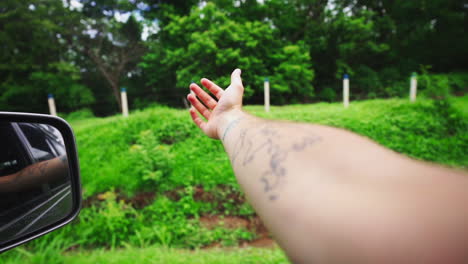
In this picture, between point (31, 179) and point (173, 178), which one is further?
point (173, 178)

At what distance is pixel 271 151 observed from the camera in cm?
61

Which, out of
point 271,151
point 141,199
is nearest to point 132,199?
point 141,199

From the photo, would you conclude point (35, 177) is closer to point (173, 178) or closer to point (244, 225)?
point (244, 225)

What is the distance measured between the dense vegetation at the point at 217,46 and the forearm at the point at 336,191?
23.3ft

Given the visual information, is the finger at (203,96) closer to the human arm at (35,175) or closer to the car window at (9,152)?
the human arm at (35,175)

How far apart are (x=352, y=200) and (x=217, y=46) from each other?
25.2 ft

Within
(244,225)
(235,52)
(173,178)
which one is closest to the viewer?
(244,225)

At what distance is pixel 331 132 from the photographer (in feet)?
1.94

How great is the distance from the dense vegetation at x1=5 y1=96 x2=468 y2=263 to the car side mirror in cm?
163

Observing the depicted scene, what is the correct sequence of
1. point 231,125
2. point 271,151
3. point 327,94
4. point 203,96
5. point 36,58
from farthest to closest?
1. point 327,94
2. point 36,58
3. point 203,96
4. point 231,125
5. point 271,151

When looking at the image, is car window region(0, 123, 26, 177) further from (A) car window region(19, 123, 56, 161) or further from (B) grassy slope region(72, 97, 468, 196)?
(B) grassy slope region(72, 97, 468, 196)

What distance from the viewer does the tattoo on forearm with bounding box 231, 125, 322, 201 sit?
0.53m

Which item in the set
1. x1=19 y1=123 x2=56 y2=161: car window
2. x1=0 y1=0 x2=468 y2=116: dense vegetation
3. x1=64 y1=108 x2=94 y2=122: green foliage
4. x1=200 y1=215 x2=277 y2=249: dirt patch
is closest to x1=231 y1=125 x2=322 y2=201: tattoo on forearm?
x1=19 y1=123 x2=56 y2=161: car window

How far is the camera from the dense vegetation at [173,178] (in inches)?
119
